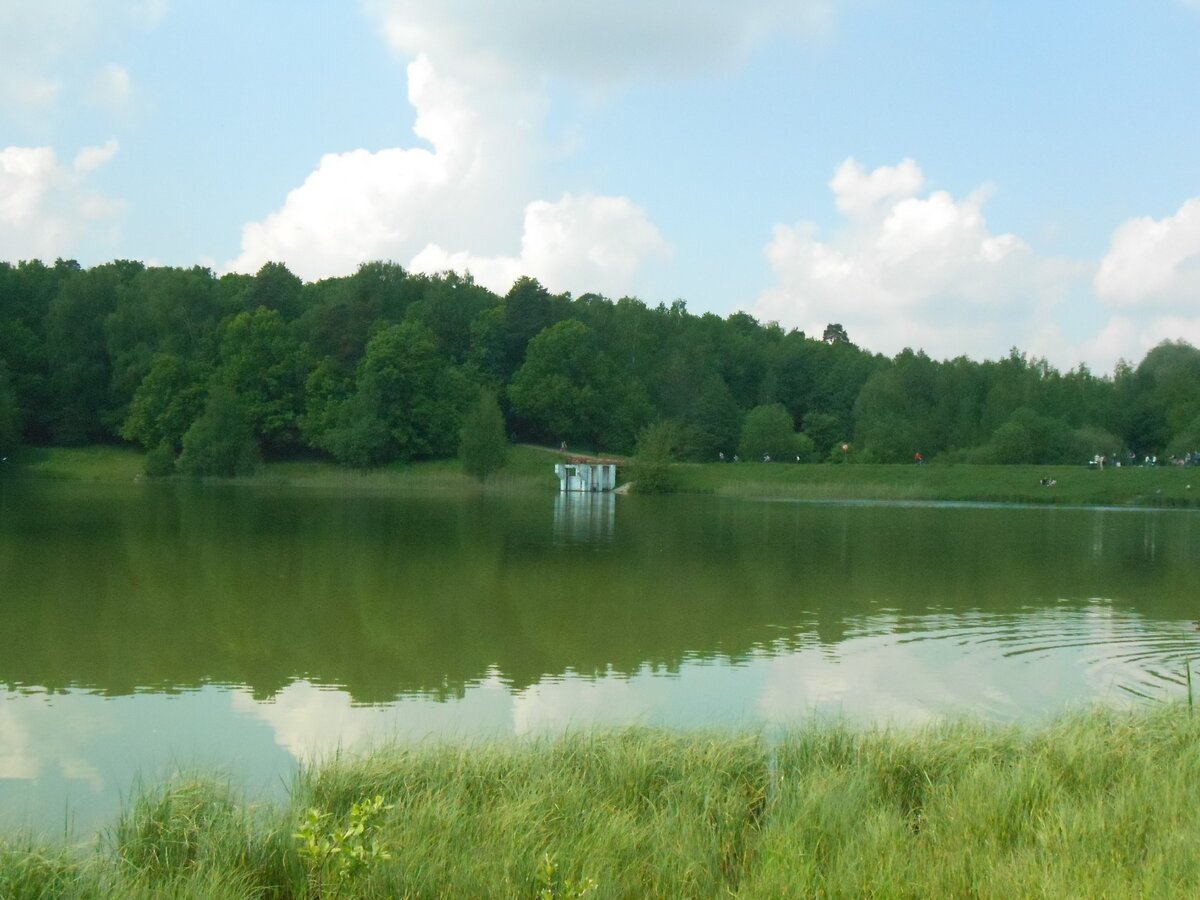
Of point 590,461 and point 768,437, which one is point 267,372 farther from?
point 768,437

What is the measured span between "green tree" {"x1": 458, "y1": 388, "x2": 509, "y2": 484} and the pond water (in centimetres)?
4336

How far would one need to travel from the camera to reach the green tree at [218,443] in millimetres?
79562

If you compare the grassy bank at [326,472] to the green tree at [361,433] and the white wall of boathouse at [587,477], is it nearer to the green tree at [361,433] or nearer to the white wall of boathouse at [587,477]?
the green tree at [361,433]

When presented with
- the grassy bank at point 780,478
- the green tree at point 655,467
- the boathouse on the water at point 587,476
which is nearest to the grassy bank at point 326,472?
the grassy bank at point 780,478

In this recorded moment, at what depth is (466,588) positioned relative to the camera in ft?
70.9

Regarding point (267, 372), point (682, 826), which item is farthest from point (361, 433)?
point (682, 826)

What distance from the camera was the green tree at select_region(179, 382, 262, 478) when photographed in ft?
261

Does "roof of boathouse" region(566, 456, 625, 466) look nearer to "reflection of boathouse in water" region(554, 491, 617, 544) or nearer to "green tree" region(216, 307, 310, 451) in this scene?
"reflection of boathouse in water" region(554, 491, 617, 544)

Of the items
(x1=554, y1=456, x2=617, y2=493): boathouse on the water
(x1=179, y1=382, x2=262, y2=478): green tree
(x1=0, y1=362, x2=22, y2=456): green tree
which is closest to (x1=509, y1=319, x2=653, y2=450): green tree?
(x1=554, y1=456, x2=617, y2=493): boathouse on the water

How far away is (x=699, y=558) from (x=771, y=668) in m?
14.6

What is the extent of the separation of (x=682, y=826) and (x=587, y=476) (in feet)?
236

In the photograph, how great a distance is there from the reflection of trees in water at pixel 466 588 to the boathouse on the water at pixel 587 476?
35.0 m

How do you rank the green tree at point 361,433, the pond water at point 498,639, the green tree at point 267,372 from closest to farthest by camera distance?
the pond water at point 498,639, the green tree at point 361,433, the green tree at point 267,372

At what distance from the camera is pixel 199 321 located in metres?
98.9
